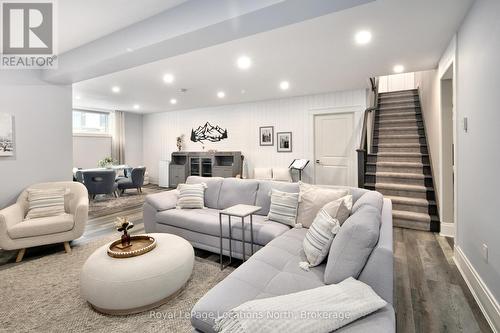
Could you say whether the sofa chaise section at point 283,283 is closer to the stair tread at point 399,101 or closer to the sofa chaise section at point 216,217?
the sofa chaise section at point 216,217

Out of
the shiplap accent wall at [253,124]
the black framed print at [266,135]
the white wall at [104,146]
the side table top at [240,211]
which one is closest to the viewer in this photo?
the side table top at [240,211]

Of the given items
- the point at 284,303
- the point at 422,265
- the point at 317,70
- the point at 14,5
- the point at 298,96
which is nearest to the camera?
the point at 284,303

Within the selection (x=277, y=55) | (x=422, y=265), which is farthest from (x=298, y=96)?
(x=422, y=265)

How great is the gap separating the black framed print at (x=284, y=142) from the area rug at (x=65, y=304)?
4.06 meters

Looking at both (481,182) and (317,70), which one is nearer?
(481,182)

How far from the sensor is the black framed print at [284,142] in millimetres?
6211

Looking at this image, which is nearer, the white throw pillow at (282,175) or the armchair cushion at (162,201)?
the armchair cushion at (162,201)

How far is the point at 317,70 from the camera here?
4.07m

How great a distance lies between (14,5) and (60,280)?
2649 mm

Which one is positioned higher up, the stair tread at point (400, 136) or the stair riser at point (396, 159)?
the stair tread at point (400, 136)

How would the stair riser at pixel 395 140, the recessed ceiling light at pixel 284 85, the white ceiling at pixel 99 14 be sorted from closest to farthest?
the white ceiling at pixel 99 14, the recessed ceiling light at pixel 284 85, the stair riser at pixel 395 140

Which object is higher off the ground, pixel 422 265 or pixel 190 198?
pixel 190 198

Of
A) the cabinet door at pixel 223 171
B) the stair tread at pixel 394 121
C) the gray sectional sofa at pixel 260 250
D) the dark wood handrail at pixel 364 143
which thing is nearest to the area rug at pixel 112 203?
the cabinet door at pixel 223 171

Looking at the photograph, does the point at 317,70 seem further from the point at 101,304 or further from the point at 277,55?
the point at 101,304
